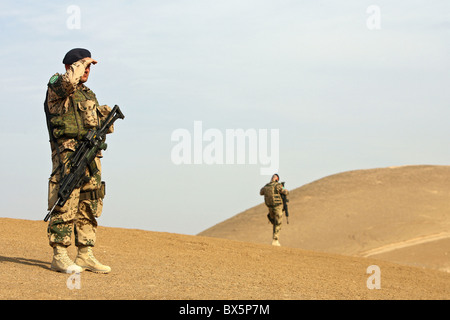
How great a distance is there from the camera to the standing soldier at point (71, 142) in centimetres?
804

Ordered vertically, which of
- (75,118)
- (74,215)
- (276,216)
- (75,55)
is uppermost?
(75,55)

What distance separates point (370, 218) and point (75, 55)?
2563 centimetres

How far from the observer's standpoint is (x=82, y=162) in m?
8.00

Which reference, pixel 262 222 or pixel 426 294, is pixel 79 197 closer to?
pixel 426 294

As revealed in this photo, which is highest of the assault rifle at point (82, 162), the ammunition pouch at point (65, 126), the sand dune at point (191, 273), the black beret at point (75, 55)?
the black beret at point (75, 55)

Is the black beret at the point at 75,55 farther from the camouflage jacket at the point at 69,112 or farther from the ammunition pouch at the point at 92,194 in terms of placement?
the ammunition pouch at the point at 92,194

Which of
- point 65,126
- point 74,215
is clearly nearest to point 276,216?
point 74,215

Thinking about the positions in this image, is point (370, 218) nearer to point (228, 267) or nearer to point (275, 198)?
point (275, 198)

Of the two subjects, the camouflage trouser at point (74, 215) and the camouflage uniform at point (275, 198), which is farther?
the camouflage uniform at point (275, 198)

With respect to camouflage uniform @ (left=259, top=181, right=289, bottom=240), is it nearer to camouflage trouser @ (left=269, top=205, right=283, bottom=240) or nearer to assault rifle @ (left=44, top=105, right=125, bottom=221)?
camouflage trouser @ (left=269, top=205, right=283, bottom=240)

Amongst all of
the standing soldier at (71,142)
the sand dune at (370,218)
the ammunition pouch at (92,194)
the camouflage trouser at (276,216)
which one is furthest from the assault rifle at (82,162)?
the sand dune at (370,218)

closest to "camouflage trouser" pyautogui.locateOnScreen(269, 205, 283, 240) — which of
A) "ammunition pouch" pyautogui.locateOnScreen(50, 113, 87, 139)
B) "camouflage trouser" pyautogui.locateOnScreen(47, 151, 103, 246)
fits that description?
"camouflage trouser" pyautogui.locateOnScreen(47, 151, 103, 246)

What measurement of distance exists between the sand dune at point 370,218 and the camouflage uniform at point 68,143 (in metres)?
16.8
